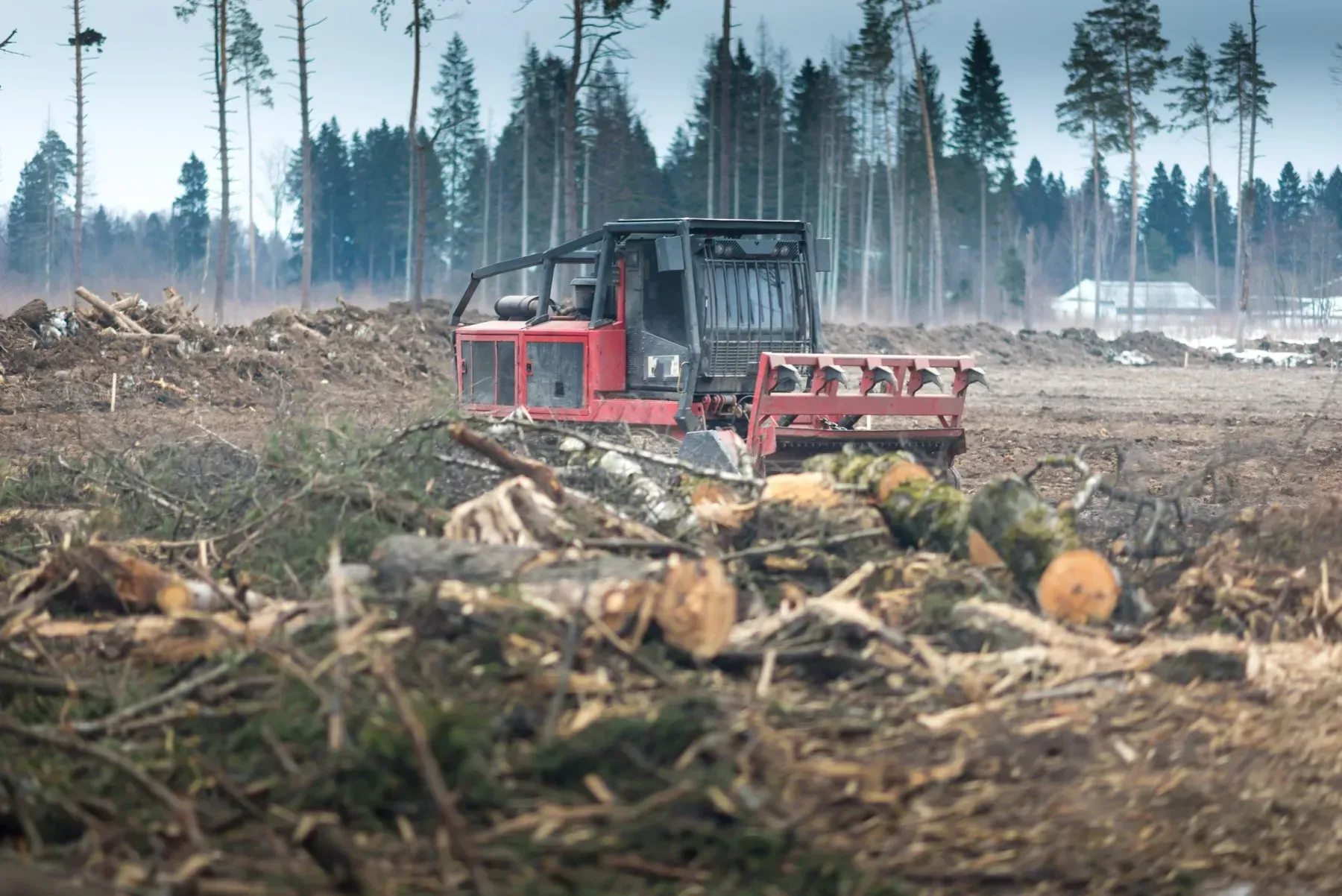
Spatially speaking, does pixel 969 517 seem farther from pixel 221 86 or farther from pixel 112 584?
pixel 221 86

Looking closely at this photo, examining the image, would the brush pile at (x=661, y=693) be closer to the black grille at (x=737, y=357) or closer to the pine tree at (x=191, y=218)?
the black grille at (x=737, y=357)

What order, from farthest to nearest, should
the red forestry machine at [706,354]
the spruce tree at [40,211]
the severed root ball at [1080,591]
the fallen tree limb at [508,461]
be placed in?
the spruce tree at [40,211] → the red forestry machine at [706,354] → the fallen tree limb at [508,461] → the severed root ball at [1080,591]

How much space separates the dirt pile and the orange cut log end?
1256 inches

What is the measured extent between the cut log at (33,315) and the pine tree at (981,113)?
5354 centimetres

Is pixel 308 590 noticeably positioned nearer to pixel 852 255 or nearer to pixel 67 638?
pixel 67 638

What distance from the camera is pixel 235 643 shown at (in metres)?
5.47

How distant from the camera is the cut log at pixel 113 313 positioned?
25.1 metres

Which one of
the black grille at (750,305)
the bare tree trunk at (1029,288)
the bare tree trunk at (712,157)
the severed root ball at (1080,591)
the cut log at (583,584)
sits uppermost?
the bare tree trunk at (712,157)

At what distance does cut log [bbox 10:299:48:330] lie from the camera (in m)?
25.1

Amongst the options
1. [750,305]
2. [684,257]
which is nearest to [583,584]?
[684,257]

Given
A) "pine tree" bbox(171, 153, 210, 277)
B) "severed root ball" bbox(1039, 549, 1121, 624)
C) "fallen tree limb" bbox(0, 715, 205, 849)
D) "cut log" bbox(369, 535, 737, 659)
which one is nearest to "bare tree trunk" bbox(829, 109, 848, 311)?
"pine tree" bbox(171, 153, 210, 277)

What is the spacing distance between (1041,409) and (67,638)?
20.1 meters

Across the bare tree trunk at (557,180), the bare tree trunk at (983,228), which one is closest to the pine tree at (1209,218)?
the bare tree trunk at (983,228)

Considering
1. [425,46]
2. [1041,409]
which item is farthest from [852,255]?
Answer: [1041,409]
